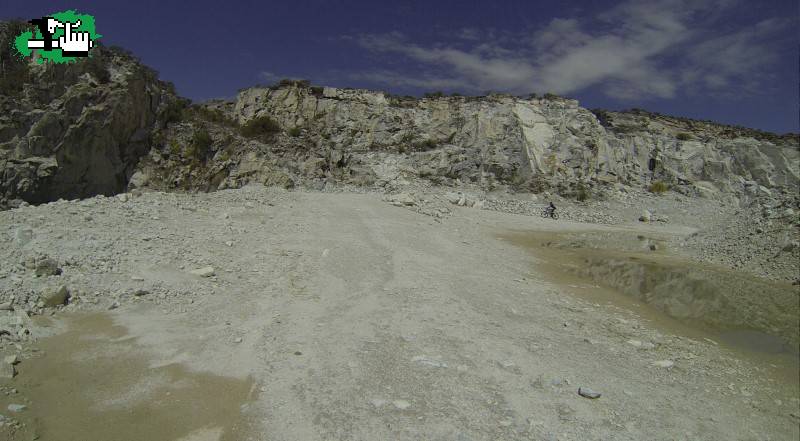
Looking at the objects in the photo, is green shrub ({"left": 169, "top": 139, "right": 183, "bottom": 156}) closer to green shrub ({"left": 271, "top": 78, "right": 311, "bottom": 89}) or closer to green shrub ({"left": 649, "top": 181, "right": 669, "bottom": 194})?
green shrub ({"left": 271, "top": 78, "right": 311, "bottom": 89})

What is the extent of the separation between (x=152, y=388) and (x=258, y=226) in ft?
24.7

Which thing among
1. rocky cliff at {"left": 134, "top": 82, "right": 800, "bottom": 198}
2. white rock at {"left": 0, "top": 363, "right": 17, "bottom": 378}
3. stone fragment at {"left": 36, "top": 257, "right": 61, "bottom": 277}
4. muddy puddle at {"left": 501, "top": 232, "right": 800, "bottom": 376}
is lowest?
white rock at {"left": 0, "top": 363, "right": 17, "bottom": 378}

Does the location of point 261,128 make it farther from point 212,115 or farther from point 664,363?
point 664,363

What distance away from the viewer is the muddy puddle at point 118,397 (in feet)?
13.9

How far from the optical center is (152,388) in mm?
4941

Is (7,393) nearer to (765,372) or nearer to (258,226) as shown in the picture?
(258,226)

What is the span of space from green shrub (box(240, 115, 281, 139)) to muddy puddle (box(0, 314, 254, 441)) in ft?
79.1

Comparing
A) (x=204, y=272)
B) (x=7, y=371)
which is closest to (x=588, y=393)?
(x=7, y=371)

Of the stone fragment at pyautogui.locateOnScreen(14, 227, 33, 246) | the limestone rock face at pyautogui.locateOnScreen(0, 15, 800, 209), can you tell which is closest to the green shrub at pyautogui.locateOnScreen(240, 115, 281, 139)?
the limestone rock face at pyautogui.locateOnScreen(0, 15, 800, 209)

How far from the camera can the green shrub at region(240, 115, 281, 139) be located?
28.7 m

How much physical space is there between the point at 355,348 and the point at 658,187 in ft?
100

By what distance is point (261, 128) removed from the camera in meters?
29.2

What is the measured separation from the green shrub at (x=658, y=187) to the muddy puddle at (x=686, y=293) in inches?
648

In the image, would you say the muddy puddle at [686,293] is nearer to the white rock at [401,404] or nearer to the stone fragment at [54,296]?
the white rock at [401,404]
